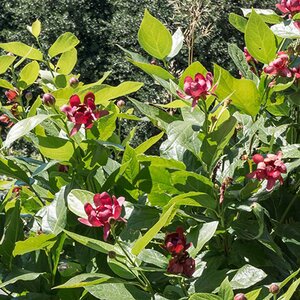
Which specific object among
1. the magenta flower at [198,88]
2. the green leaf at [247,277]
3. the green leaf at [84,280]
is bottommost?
the green leaf at [247,277]

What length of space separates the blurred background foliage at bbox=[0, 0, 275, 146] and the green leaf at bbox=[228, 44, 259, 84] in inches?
314

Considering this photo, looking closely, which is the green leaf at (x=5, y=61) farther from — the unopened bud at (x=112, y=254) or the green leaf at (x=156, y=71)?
the unopened bud at (x=112, y=254)

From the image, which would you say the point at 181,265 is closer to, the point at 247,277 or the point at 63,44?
the point at 247,277

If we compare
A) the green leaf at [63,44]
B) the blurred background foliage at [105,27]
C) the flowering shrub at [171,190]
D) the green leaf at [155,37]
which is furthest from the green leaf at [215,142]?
the blurred background foliage at [105,27]

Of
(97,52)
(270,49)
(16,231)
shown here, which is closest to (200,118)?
(270,49)

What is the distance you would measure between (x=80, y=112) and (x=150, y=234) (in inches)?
8.7

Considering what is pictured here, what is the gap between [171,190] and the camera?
40.0 inches

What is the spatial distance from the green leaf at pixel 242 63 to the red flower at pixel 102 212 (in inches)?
14.9

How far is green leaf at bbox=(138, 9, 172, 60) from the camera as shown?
1.11 metres

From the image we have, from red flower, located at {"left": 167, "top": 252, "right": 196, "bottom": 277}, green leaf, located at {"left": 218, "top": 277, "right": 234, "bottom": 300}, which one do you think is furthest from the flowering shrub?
green leaf, located at {"left": 218, "top": 277, "right": 234, "bottom": 300}

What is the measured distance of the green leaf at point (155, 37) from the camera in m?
1.11

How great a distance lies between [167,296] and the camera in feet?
3.05

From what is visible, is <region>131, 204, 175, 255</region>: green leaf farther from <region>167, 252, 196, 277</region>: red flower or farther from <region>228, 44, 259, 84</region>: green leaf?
<region>228, 44, 259, 84</region>: green leaf

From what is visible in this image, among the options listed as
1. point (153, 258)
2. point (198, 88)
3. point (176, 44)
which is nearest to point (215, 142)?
point (198, 88)
